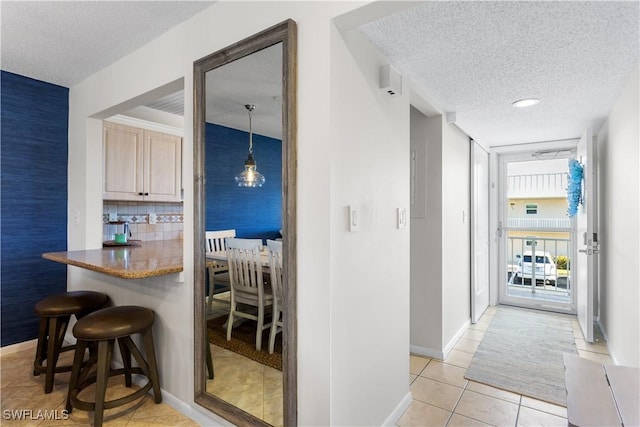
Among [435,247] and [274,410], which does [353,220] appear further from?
[435,247]

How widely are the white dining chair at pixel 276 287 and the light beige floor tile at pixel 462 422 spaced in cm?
128

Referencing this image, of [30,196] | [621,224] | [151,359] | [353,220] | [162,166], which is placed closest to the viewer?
[353,220]

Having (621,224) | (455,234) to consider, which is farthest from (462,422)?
(621,224)

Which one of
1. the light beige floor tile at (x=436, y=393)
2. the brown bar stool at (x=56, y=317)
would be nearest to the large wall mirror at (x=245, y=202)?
the brown bar stool at (x=56, y=317)

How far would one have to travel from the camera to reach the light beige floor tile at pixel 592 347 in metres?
3.11

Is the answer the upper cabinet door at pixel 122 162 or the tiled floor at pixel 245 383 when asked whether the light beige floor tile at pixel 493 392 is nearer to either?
the tiled floor at pixel 245 383

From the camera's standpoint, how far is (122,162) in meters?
3.39

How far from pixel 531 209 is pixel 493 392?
3019mm

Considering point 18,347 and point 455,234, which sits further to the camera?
point 455,234

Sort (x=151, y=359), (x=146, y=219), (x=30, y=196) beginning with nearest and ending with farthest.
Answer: (x=151, y=359) → (x=30, y=196) → (x=146, y=219)

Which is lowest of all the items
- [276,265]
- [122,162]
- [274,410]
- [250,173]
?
[274,410]

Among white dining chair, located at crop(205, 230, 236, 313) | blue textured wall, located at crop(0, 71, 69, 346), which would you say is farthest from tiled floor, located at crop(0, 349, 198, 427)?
white dining chair, located at crop(205, 230, 236, 313)

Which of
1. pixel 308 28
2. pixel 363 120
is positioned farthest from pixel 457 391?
pixel 308 28

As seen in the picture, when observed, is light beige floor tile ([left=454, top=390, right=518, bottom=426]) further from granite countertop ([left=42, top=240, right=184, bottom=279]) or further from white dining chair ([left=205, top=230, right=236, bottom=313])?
granite countertop ([left=42, top=240, right=184, bottom=279])
